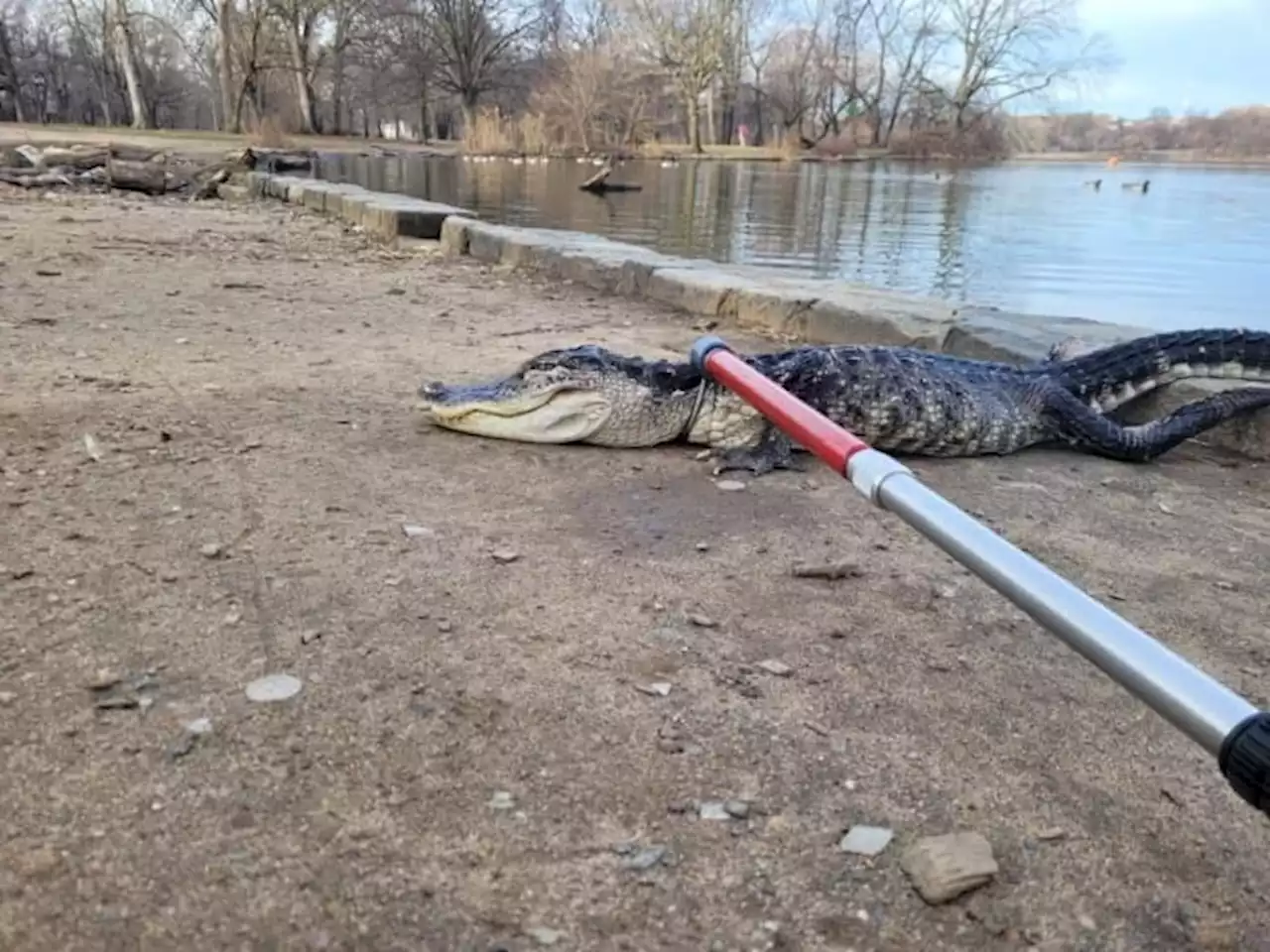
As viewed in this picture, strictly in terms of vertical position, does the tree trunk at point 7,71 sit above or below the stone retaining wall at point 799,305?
above

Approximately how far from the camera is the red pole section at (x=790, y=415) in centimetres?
181

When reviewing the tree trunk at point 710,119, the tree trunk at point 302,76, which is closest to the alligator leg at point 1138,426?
the tree trunk at point 302,76

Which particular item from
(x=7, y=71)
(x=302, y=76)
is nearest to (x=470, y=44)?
(x=302, y=76)

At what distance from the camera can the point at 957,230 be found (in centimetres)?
1410

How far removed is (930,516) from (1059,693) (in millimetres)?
841

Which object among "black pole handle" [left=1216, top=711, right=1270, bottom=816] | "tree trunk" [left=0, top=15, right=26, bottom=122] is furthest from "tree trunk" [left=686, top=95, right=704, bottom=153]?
"black pole handle" [left=1216, top=711, right=1270, bottom=816]

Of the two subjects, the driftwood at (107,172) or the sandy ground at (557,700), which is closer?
the sandy ground at (557,700)

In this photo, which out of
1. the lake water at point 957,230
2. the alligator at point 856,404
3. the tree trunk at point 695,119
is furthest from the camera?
the tree trunk at point 695,119

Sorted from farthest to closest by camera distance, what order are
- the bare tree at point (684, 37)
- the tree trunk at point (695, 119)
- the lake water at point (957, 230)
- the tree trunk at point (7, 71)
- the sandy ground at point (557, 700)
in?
the bare tree at point (684, 37), the tree trunk at point (695, 119), the tree trunk at point (7, 71), the lake water at point (957, 230), the sandy ground at point (557, 700)

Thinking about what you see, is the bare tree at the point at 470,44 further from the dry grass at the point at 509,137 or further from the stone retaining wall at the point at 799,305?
the stone retaining wall at the point at 799,305

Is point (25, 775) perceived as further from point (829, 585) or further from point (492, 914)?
point (829, 585)

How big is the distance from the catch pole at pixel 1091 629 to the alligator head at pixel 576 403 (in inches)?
72.0

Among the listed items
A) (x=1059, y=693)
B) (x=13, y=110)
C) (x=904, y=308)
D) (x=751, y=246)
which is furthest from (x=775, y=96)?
(x=1059, y=693)

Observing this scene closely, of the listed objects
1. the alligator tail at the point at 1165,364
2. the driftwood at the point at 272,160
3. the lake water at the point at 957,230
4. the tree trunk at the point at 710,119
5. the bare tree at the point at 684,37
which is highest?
the bare tree at the point at 684,37
